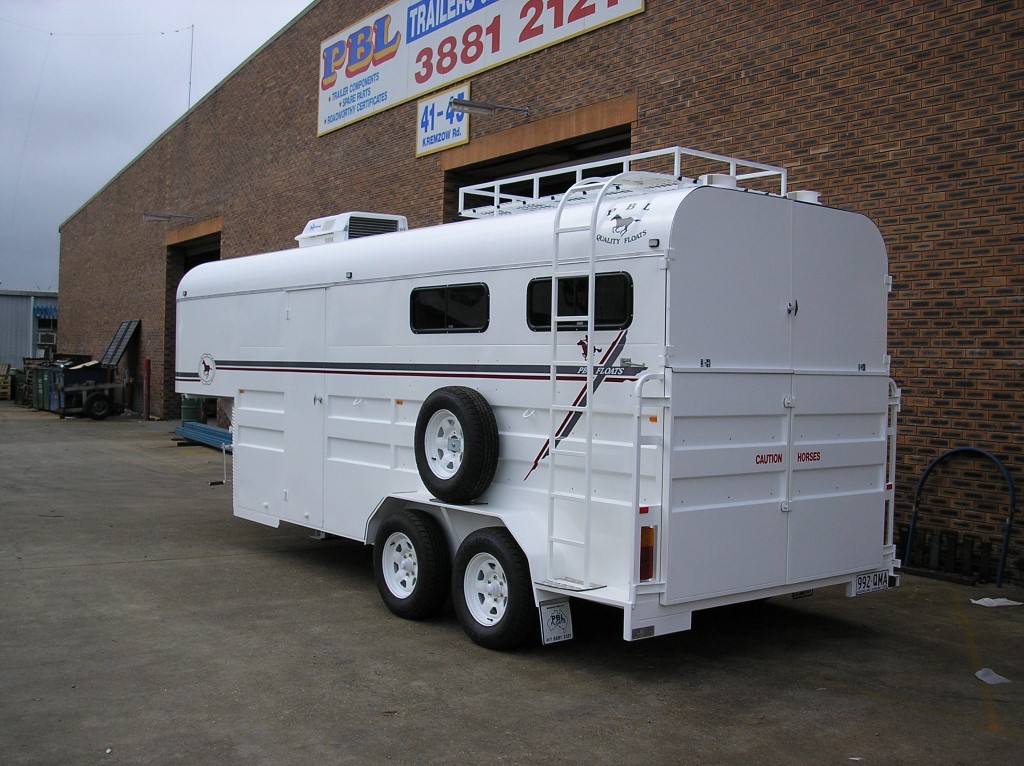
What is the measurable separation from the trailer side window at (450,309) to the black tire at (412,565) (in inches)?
56.9

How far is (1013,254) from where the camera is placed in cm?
871

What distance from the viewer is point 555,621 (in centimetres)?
646

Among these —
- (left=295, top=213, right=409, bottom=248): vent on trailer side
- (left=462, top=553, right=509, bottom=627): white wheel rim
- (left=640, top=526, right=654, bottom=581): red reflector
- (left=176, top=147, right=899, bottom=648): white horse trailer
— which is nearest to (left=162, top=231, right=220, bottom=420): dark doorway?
(left=295, top=213, right=409, bottom=248): vent on trailer side

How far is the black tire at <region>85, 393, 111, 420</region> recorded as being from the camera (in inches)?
1117

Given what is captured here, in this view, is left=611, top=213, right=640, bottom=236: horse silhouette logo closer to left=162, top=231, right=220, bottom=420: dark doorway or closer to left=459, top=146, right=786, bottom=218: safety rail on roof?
left=459, top=146, right=786, bottom=218: safety rail on roof

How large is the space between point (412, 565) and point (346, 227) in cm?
357

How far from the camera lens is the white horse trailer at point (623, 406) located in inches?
238

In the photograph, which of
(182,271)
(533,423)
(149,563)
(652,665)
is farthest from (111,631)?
(182,271)

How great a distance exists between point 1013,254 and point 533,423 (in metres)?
4.76

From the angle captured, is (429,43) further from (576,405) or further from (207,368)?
(576,405)

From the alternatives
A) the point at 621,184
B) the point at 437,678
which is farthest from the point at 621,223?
the point at 437,678

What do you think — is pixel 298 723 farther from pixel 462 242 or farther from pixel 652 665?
pixel 462 242

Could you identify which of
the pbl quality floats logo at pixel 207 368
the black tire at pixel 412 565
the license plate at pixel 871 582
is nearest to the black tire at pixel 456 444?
the black tire at pixel 412 565

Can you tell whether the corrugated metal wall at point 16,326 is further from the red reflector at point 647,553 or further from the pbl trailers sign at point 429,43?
the red reflector at point 647,553
